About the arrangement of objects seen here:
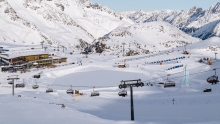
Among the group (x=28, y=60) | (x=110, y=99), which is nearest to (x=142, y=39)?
(x=28, y=60)

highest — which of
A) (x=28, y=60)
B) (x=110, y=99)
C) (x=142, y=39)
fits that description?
(x=142, y=39)

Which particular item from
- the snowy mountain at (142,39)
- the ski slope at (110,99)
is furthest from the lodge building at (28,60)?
the snowy mountain at (142,39)

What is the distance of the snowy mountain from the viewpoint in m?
141

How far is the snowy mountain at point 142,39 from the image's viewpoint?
14138 centimetres

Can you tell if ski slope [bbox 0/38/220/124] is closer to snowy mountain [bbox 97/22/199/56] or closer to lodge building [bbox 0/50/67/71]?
lodge building [bbox 0/50/67/71]

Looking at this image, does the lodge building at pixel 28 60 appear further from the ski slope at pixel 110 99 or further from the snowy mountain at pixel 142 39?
the snowy mountain at pixel 142 39

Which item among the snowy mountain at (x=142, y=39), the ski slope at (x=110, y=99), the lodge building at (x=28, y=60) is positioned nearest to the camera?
the ski slope at (x=110, y=99)

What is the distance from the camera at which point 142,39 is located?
6580 inches

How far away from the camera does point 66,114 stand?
85.4 ft

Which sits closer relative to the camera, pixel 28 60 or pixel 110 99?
pixel 110 99

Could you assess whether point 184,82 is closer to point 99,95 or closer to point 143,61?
point 99,95

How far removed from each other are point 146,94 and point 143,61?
141ft

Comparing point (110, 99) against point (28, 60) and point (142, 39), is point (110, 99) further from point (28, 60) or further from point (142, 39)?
point (142, 39)

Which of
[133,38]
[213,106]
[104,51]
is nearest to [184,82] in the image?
[213,106]
